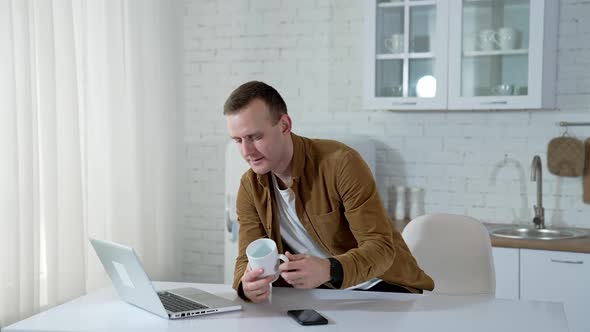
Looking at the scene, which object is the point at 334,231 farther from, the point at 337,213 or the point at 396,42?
the point at 396,42

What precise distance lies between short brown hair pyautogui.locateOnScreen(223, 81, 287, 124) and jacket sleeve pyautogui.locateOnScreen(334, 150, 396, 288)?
266 mm

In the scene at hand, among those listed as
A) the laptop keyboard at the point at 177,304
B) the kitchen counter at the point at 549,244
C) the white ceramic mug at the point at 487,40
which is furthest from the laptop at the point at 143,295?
the white ceramic mug at the point at 487,40

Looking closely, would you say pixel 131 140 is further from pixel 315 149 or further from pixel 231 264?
pixel 315 149

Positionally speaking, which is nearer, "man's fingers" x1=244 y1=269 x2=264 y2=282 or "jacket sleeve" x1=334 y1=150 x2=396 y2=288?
"man's fingers" x1=244 y1=269 x2=264 y2=282

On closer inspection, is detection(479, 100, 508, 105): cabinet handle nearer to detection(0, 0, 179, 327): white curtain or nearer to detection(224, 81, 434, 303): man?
detection(224, 81, 434, 303): man

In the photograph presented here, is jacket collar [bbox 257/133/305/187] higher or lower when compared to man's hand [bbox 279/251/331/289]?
higher

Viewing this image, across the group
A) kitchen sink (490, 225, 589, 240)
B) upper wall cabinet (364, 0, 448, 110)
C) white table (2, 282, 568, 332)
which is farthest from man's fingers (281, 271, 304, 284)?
upper wall cabinet (364, 0, 448, 110)

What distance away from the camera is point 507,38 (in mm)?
3957

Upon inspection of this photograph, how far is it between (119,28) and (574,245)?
8.93ft

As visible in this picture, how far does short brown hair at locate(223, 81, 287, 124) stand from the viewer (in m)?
2.29

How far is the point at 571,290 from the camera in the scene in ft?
12.1

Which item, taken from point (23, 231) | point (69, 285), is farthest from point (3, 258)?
point (69, 285)

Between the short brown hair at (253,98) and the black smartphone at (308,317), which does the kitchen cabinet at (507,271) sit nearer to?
the short brown hair at (253,98)

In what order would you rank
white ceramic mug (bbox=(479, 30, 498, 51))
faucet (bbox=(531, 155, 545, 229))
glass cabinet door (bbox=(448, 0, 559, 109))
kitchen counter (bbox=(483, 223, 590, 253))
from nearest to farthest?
kitchen counter (bbox=(483, 223, 590, 253)) → glass cabinet door (bbox=(448, 0, 559, 109)) → white ceramic mug (bbox=(479, 30, 498, 51)) → faucet (bbox=(531, 155, 545, 229))
